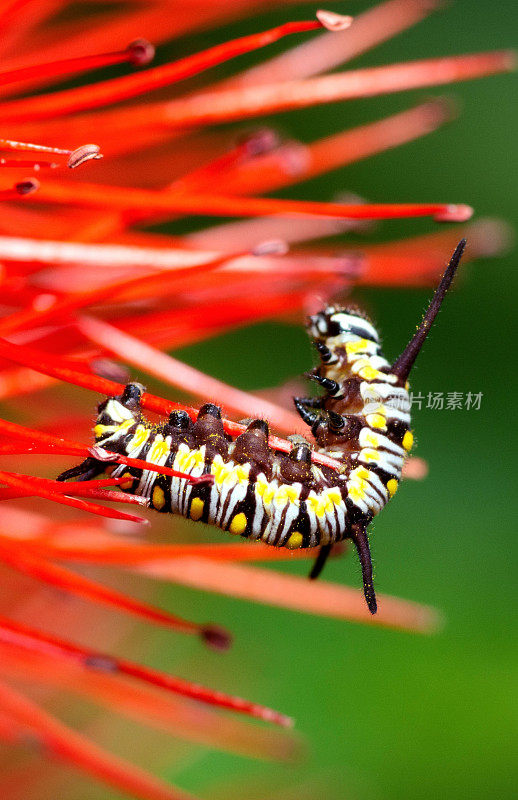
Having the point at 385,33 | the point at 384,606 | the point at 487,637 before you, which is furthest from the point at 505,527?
the point at 385,33

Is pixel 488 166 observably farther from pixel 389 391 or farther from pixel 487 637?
pixel 389 391

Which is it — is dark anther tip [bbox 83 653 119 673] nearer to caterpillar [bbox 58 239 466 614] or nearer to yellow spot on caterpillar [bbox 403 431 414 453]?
caterpillar [bbox 58 239 466 614]

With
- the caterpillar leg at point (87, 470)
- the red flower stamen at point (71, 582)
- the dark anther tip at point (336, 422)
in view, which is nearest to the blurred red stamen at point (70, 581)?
the red flower stamen at point (71, 582)

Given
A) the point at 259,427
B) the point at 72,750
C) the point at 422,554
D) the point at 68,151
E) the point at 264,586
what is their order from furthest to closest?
the point at 422,554, the point at 264,586, the point at 72,750, the point at 259,427, the point at 68,151

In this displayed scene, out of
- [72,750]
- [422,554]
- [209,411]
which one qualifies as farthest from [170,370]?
[422,554]

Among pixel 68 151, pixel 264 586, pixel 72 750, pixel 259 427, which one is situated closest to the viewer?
pixel 68 151

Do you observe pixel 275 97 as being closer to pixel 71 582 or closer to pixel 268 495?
pixel 268 495

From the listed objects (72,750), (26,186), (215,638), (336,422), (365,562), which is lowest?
(72,750)
